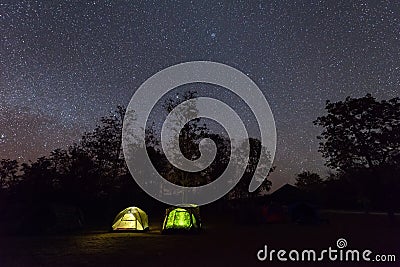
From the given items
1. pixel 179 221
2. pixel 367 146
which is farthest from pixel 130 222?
pixel 367 146

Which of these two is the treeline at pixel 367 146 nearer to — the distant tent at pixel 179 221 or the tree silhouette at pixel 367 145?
the tree silhouette at pixel 367 145

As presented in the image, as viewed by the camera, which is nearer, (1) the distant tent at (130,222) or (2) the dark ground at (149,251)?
(2) the dark ground at (149,251)

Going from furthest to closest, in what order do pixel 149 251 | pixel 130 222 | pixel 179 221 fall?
pixel 130 222
pixel 179 221
pixel 149 251

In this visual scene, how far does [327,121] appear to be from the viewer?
87.3 ft

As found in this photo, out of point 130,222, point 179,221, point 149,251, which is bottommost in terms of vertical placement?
point 149,251

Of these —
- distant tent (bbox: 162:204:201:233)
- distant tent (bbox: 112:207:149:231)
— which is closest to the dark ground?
distant tent (bbox: 162:204:201:233)

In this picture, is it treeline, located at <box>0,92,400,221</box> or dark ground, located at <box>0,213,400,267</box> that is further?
treeline, located at <box>0,92,400,221</box>

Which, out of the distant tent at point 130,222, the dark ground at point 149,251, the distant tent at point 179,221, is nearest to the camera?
the dark ground at point 149,251

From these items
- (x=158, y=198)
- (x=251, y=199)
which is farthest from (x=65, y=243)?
(x=251, y=199)

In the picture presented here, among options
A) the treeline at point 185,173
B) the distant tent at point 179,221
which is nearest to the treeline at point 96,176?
the treeline at point 185,173

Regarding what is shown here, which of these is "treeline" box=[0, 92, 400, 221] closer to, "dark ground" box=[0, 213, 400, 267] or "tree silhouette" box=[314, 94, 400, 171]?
"tree silhouette" box=[314, 94, 400, 171]

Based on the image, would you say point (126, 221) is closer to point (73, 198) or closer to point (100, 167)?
point (73, 198)

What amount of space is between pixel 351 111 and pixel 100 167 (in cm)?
2338

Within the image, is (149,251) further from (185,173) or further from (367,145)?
(185,173)
